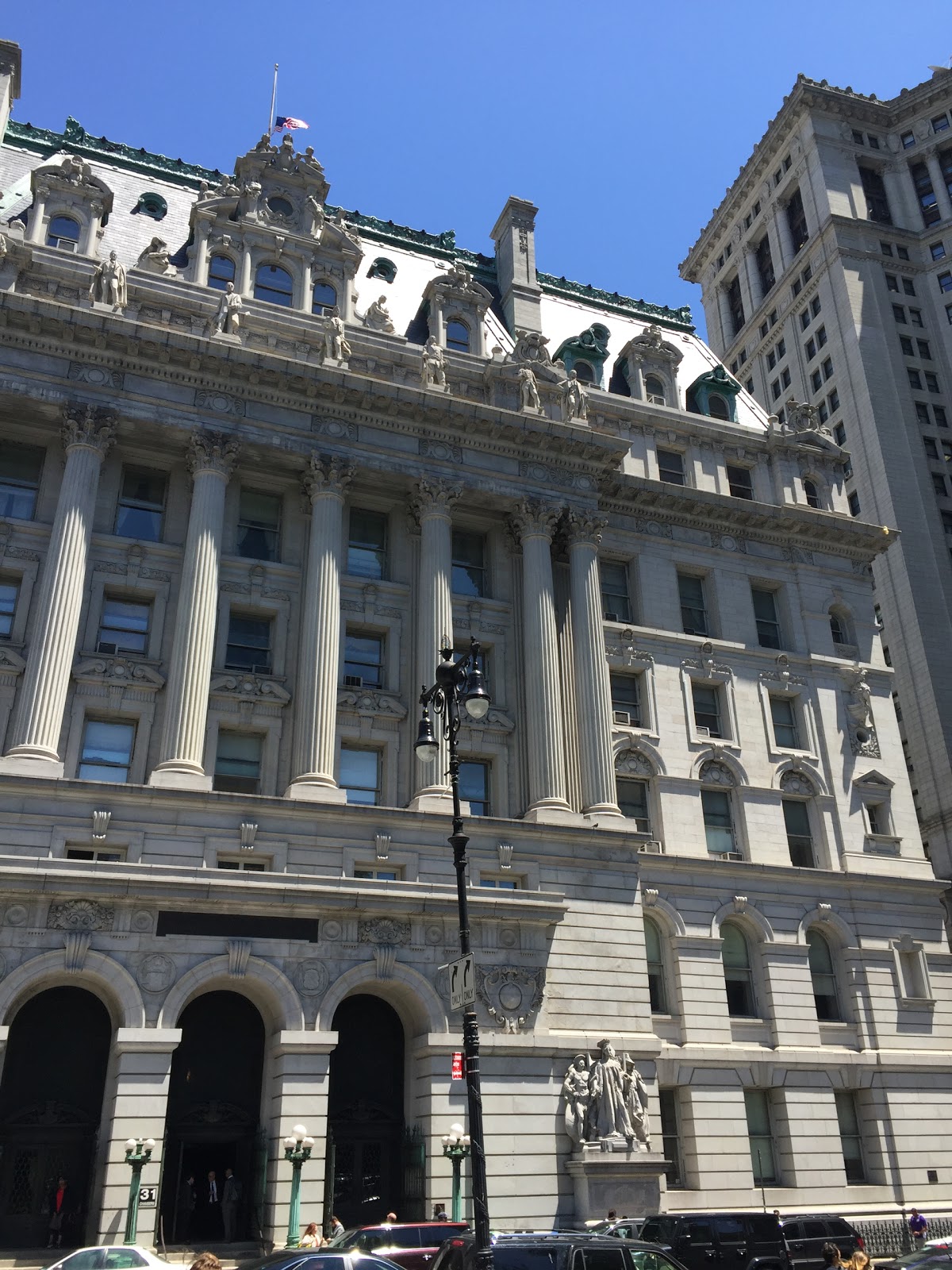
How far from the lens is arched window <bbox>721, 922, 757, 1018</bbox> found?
38.6 metres

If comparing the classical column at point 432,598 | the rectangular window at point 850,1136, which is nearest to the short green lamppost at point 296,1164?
the classical column at point 432,598

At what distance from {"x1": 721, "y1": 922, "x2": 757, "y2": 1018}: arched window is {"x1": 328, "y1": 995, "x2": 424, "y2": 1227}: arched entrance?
40.8ft

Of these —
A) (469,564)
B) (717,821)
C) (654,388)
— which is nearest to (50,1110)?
(469,564)

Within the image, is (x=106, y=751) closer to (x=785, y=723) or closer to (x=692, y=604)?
(x=692, y=604)

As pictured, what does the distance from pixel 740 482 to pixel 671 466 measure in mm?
3578

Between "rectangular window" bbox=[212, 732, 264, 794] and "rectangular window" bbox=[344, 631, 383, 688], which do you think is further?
"rectangular window" bbox=[344, 631, 383, 688]

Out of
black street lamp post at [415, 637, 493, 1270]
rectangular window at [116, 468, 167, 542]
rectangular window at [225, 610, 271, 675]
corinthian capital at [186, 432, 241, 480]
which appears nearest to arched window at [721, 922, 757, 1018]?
rectangular window at [225, 610, 271, 675]

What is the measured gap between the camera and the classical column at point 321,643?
109 feet

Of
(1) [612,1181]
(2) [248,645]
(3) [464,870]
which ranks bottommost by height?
(1) [612,1181]

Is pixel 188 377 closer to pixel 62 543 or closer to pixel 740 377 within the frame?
pixel 62 543

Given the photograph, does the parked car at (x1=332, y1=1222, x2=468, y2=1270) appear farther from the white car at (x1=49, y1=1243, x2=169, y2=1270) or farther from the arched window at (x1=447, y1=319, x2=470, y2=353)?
the arched window at (x1=447, y1=319, x2=470, y2=353)

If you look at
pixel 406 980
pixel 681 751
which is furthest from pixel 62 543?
pixel 681 751

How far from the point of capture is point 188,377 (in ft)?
123

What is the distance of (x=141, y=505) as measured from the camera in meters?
37.7
